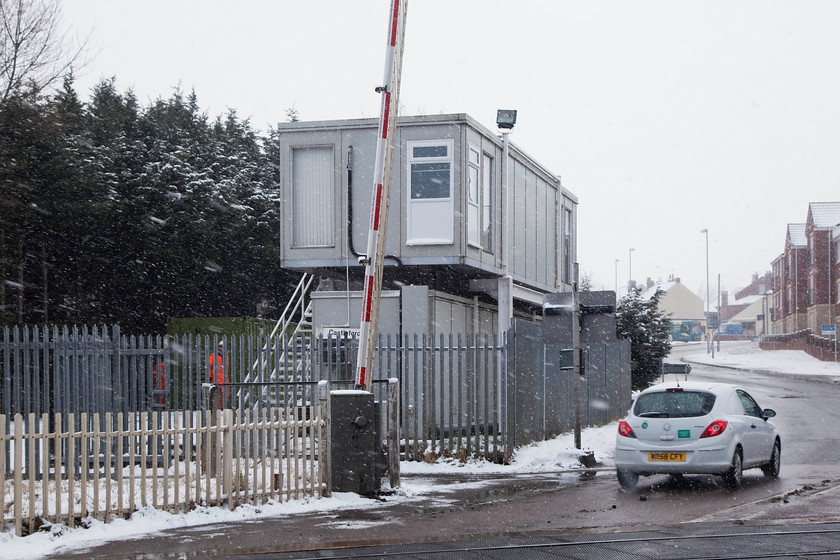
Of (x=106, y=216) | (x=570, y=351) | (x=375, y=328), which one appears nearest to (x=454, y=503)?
(x=375, y=328)

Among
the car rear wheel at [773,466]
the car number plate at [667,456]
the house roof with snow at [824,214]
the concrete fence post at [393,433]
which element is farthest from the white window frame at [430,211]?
the house roof with snow at [824,214]

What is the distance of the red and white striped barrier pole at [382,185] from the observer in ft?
40.3

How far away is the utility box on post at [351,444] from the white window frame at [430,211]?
9.20m

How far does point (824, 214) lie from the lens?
6994cm

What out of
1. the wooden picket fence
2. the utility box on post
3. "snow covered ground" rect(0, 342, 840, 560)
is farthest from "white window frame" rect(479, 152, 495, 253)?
the utility box on post

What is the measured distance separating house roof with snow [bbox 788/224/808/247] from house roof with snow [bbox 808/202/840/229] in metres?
4.94

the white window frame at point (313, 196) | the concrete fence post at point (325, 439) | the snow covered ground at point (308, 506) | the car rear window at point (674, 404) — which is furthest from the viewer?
the white window frame at point (313, 196)

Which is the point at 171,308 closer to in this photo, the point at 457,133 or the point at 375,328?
the point at 457,133

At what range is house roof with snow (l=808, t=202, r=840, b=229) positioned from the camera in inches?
2719

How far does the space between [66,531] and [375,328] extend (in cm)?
440

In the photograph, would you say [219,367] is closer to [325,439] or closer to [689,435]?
[325,439]

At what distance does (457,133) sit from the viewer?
67.5ft

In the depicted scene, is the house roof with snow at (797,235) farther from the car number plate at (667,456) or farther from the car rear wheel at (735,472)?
the car number plate at (667,456)

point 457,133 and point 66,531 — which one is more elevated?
point 457,133
